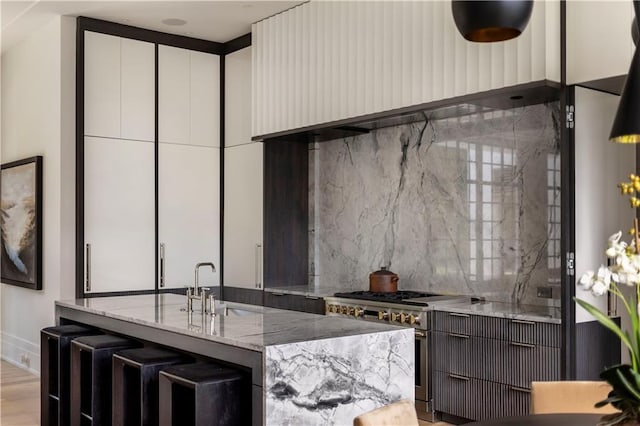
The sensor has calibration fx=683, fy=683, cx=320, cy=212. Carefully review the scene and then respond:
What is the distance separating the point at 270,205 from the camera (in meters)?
6.20

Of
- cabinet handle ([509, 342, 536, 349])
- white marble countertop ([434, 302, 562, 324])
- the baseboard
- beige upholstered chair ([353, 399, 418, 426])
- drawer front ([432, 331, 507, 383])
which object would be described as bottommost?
the baseboard

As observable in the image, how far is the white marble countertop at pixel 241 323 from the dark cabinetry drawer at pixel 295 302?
1207 millimetres

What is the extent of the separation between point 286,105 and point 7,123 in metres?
3.40

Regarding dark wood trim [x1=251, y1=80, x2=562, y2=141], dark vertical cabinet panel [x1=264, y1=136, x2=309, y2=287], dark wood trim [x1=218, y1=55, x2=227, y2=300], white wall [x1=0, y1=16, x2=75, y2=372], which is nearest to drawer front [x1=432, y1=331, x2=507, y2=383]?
dark wood trim [x1=251, y1=80, x2=562, y2=141]

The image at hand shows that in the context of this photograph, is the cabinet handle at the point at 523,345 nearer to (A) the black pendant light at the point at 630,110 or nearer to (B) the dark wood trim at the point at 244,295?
(A) the black pendant light at the point at 630,110

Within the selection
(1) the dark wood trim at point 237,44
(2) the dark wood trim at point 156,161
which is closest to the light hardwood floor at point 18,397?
(2) the dark wood trim at point 156,161

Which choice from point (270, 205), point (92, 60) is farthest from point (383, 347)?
point (92, 60)

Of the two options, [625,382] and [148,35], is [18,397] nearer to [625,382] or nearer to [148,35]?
A: [148,35]

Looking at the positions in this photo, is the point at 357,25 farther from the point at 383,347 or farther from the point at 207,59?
the point at 383,347

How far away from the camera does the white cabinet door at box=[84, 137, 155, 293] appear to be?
6.11 meters

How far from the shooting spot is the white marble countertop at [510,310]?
13.2ft

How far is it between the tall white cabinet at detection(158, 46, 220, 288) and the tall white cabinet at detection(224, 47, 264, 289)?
13 cm

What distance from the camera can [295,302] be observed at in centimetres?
576

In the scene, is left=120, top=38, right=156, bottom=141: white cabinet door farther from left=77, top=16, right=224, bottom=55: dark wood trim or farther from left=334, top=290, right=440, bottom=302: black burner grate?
left=334, top=290, right=440, bottom=302: black burner grate
